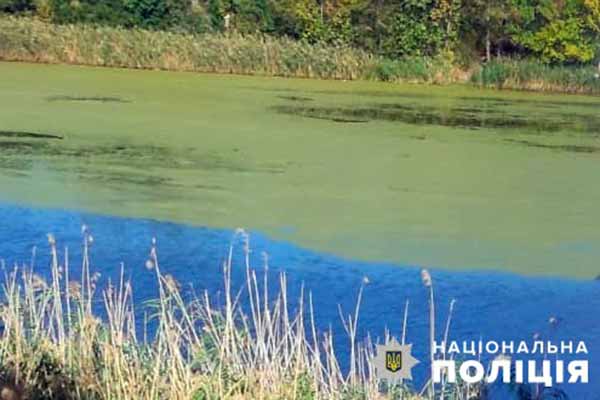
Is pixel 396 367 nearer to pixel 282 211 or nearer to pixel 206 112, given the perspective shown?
pixel 282 211

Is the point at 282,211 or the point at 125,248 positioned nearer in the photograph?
the point at 125,248

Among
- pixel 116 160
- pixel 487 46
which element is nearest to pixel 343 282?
pixel 116 160

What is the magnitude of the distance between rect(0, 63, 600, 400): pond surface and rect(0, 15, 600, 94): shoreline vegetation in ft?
11.9

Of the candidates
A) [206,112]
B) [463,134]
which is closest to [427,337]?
[463,134]

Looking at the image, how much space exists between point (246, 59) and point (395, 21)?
2998mm

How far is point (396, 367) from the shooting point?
9.84 ft

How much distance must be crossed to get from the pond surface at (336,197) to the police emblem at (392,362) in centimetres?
41

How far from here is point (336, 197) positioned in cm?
642

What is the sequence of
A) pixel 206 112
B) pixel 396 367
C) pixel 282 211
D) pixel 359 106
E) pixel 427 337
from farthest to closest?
pixel 359 106 → pixel 206 112 → pixel 282 211 → pixel 427 337 → pixel 396 367

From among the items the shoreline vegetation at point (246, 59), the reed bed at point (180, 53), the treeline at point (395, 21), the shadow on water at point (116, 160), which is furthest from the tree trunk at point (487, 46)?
the shadow on water at point (116, 160)

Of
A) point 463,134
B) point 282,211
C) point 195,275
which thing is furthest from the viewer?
point 463,134

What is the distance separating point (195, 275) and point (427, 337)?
3.54 feet

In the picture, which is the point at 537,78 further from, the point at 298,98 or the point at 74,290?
the point at 74,290

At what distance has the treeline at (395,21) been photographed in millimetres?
16969
